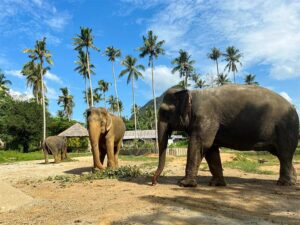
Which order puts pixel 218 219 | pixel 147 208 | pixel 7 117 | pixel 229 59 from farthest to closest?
pixel 229 59 → pixel 7 117 → pixel 147 208 → pixel 218 219

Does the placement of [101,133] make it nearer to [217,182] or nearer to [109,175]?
[109,175]

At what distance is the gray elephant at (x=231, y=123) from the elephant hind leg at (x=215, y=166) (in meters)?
0.03

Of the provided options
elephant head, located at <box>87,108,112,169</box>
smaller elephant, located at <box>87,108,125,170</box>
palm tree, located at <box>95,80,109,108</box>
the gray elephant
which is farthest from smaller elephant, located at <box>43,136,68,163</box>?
palm tree, located at <box>95,80,109,108</box>

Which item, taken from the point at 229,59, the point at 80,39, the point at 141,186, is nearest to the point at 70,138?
the point at 80,39

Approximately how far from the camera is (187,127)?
10.2 meters

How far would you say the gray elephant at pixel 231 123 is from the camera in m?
9.89

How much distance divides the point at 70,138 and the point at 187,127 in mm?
48485

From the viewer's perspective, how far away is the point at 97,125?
14.0 meters

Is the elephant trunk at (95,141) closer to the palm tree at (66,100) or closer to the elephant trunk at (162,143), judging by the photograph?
the elephant trunk at (162,143)

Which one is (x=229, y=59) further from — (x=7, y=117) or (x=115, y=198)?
(x=115, y=198)

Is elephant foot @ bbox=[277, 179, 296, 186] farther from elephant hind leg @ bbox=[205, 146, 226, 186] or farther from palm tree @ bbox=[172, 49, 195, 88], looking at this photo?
palm tree @ bbox=[172, 49, 195, 88]

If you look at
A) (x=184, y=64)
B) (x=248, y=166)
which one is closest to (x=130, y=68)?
(x=184, y=64)

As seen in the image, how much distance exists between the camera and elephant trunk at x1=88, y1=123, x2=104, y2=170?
13.2 meters

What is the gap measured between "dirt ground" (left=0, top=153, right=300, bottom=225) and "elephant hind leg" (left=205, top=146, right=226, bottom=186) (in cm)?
40
